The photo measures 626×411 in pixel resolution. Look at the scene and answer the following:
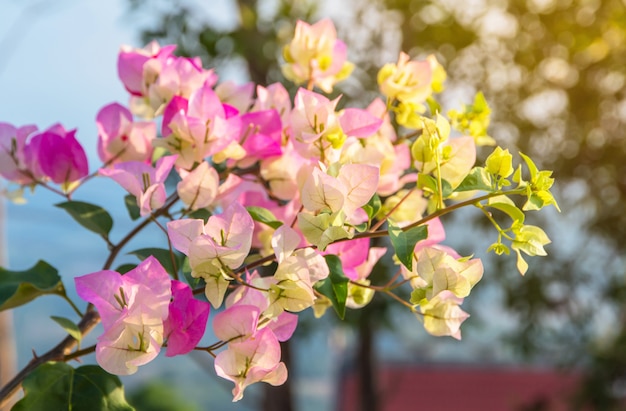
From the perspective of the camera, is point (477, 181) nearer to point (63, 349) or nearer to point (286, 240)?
point (286, 240)

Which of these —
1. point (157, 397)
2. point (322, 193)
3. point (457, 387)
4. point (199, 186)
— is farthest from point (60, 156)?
point (157, 397)

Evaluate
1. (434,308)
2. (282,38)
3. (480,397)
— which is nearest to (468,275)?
(434,308)

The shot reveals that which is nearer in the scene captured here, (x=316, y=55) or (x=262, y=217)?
(x=262, y=217)

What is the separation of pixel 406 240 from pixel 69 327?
0.24 metres

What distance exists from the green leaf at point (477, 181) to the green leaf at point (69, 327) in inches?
10.4

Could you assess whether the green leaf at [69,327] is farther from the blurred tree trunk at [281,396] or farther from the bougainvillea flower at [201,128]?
the blurred tree trunk at [281,396]

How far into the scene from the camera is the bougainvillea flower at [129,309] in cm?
40

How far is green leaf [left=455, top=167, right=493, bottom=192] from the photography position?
42cm

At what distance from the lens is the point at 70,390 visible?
476mm

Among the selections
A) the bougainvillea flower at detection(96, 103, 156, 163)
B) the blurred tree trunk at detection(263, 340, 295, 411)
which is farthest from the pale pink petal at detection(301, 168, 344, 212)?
the blurred tree trunk at detection(263, 340, 295, 411)

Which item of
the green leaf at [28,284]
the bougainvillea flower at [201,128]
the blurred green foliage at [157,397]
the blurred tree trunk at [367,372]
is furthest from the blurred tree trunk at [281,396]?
the blurred green foliage at [157,397]

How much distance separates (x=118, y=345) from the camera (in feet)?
1.31

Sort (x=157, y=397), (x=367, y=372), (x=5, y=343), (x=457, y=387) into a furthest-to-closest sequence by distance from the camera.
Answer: (x=157, y=397) → (x=457, y=387) → (x=367, y=372) → (x=5, y=343)

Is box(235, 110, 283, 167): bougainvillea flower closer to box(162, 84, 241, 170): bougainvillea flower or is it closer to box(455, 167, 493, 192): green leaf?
box(162, 84, 241, 170): bougainvillea flower
